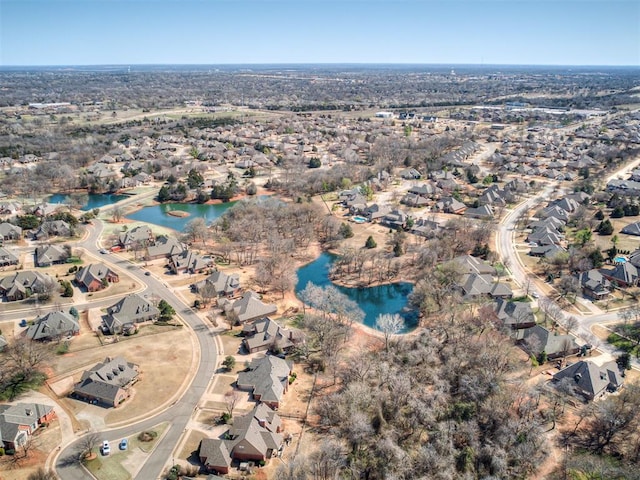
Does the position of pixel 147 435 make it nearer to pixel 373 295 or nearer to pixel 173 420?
pixel 173 420

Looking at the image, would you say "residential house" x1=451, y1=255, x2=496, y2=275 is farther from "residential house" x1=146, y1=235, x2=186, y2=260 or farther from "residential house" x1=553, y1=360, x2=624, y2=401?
"residential house" x1=146, y1=235, x2=186, y2=260

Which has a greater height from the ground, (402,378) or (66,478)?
(402,378)

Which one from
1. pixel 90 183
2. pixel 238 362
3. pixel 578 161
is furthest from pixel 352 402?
pixel 578 161

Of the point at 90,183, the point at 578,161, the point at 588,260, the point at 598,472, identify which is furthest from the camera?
the point at 578,161

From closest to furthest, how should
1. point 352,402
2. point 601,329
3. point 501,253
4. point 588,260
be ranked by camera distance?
point 352,402 < point 601,329 < point 588,260 < point 501,253

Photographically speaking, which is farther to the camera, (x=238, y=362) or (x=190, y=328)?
(x=190, y=328)

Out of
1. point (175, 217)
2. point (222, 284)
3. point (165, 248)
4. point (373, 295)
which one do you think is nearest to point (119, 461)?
point (222, 284)

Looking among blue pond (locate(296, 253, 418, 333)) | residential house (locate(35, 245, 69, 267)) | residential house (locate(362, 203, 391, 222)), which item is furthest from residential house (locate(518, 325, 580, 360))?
residential house (locate(35, 245, 69, 267))

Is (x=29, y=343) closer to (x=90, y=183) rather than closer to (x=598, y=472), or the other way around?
(x=598, y=472)
